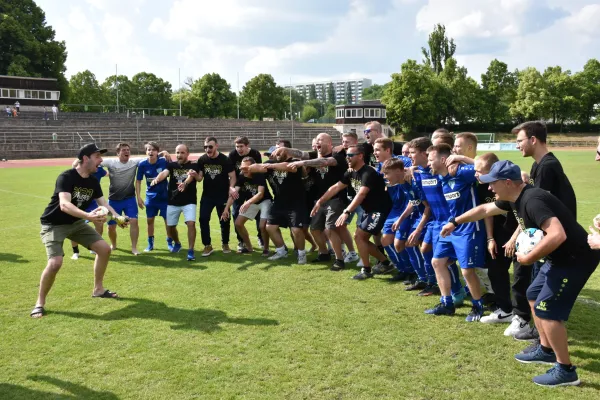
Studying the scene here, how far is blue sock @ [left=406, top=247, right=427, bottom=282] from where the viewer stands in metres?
6.97

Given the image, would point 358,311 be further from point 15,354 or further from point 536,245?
point 15,354

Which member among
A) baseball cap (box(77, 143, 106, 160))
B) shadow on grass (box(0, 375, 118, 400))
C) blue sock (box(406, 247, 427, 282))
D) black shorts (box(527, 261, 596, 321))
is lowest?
shadow on grass (box(0, 375, 118, 400))

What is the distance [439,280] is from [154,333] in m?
3.48

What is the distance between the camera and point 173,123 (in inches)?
2643

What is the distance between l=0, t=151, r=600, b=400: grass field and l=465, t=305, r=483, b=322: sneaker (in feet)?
0.37

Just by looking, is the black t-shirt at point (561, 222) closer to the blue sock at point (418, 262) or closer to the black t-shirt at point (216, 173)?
the blue sock at point (418, 262)

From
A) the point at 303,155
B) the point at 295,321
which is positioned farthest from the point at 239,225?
the point at 295,321

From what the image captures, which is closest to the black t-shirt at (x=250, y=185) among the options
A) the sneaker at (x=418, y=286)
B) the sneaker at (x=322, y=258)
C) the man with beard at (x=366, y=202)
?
the sneaker at (x=322, y=258)

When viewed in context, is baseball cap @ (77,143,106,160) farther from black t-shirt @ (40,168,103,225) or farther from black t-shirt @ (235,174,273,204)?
black t-shirt @ (235,174,273,204)

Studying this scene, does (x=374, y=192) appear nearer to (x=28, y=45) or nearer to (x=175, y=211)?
(x=175, y=211)

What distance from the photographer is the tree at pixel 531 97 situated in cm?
6944

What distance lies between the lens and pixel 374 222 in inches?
294

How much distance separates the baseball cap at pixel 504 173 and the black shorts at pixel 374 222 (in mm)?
3207

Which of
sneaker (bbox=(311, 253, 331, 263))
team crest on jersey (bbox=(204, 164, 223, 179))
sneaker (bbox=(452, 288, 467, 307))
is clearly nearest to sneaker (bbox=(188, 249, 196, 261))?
team crest on jersey (bbox=(204, 164, 223, 179))
